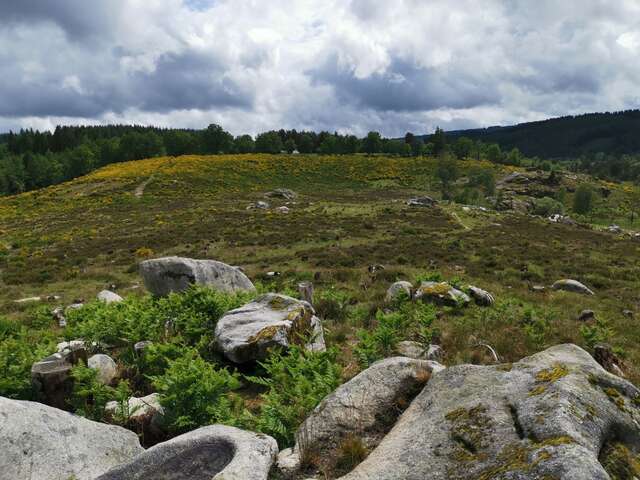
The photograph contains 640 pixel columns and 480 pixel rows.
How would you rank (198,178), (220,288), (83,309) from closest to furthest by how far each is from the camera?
(83,309) < (220,288) < (198,178)

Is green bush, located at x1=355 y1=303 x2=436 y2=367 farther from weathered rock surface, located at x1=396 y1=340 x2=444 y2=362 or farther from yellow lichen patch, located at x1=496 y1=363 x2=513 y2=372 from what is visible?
yellow lichen patch, located at x1=496 y1=363 x2=513 y2=372

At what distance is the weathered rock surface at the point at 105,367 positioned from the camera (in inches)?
312

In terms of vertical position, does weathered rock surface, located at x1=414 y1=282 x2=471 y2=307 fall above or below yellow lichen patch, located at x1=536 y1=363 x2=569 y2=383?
below

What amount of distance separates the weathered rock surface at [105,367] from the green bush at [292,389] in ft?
9.84

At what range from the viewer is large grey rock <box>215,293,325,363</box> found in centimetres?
876

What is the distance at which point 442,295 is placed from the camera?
14.2 m

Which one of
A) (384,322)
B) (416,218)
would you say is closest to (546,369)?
(384,322)

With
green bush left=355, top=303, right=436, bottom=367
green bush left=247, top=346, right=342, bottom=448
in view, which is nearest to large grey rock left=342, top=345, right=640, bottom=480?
green bush left=247, top=346, right=342, bottom=448

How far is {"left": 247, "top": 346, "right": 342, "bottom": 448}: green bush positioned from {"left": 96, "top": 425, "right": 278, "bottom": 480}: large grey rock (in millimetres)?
759

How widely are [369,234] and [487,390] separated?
31.3 meters

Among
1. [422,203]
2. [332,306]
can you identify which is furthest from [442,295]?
[422,203]

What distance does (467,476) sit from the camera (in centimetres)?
371

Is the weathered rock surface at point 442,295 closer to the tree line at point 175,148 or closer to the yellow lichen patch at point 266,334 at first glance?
the yellow lichen patch at point 266,334

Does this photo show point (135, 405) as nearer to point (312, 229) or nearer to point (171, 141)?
point (312, 229)
